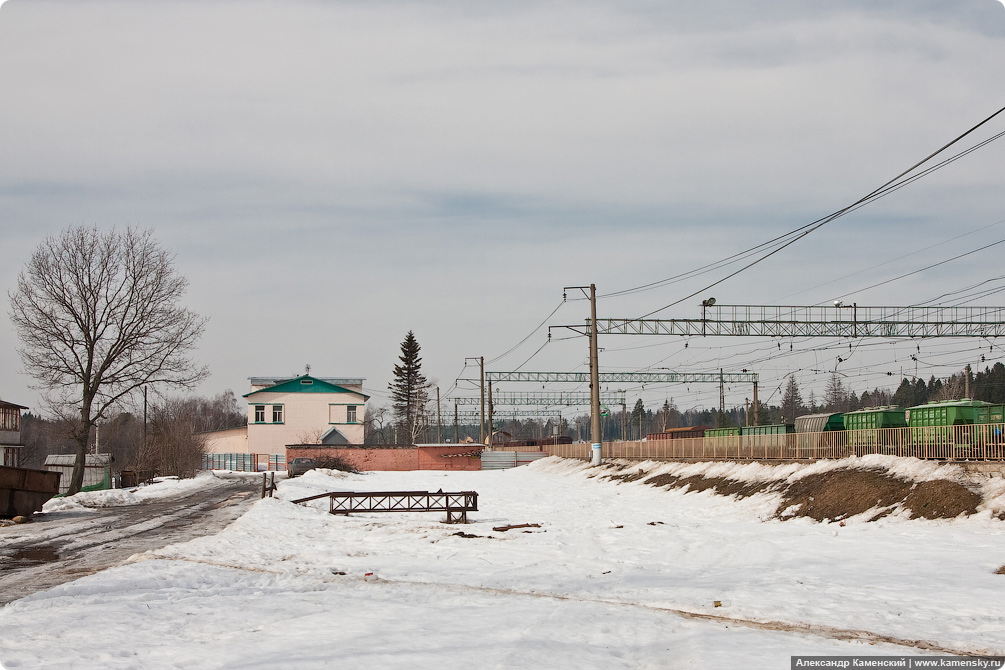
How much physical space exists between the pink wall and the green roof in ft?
50.1

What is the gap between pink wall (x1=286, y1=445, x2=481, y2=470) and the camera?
2825 inches

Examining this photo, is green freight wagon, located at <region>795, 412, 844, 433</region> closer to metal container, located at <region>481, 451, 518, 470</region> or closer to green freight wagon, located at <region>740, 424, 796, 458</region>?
green freight wagon, located at <region>740, 424, 796, 458</region>

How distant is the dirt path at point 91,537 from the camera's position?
1476 cm

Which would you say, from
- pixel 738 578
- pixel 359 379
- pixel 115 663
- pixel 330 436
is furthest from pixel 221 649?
pixel 359 379

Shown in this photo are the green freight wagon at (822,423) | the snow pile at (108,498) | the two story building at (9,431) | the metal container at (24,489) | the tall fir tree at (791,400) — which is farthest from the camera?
the tall fir tree at (791,400)

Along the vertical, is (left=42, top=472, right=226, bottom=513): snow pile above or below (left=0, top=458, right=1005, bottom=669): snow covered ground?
below

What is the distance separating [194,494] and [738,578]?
34.2 meters

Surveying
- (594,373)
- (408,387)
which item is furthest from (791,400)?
(594,373)

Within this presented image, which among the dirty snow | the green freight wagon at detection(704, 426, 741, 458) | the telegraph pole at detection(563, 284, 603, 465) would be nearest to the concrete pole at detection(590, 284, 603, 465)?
the telegraph pole at detection(563, 284, 603, 465)

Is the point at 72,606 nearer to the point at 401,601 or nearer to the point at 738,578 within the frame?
the point at 401,601

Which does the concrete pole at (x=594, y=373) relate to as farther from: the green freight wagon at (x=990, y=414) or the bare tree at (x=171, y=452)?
the bare tree at (x=171, y=452)

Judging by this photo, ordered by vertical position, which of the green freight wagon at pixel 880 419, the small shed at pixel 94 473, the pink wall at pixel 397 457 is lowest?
the pink wall at pixel 397 457

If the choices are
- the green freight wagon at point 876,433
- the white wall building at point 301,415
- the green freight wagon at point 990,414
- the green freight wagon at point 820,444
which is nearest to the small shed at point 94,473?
the white wall building at point 301,415

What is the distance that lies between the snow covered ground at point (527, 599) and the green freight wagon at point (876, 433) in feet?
23.2
